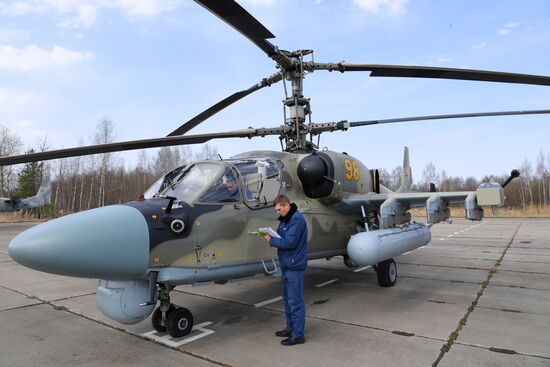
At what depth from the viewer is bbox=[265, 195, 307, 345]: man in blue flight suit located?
4.50 meters

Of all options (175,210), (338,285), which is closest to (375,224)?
(338,285)

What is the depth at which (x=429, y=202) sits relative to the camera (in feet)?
22.6

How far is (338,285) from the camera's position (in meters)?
7.92

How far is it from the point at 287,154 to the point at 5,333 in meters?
4.99

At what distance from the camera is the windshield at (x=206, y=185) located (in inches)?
198

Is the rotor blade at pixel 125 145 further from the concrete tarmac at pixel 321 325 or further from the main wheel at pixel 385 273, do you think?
the main wheel at pixel 385 273

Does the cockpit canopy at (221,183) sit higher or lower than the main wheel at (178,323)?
higher

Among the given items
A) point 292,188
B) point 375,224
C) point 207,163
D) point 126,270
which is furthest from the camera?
point 375,224

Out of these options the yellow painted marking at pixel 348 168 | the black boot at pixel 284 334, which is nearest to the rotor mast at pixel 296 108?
the yellow painted marking at pixel 348 168

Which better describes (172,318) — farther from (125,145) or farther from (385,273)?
(385,273)

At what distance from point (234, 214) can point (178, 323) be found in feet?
5.04

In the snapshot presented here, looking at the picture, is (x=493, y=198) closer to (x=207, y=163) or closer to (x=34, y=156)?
(x=207, y=163)

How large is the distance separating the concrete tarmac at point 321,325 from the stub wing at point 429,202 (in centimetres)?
141

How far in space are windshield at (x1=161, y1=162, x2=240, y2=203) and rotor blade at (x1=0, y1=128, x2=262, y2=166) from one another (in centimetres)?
128
